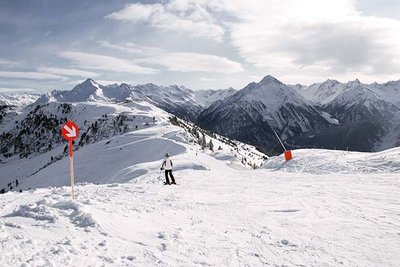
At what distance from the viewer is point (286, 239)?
1054cm

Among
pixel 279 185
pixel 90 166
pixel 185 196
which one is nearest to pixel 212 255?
pixel 185 196

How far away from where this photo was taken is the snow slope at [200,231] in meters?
8.71

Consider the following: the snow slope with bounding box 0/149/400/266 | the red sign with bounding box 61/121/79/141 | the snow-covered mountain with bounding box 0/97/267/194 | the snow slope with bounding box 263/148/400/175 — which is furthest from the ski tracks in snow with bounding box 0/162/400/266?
the snow-covered mountain with bounding box 0/97/267/194

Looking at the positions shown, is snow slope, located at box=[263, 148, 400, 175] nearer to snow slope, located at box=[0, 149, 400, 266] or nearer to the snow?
the snow

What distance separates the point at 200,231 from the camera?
1132 centimetres

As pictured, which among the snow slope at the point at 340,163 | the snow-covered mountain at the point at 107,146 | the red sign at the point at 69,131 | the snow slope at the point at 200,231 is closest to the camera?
the snow slope at the point at 200,231

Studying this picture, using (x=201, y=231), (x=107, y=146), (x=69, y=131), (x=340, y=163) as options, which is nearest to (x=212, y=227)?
(x=201, y=231)

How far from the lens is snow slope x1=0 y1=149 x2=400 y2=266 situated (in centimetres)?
871

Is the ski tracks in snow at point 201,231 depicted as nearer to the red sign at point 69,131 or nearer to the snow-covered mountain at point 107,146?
the red sign at point 69,131

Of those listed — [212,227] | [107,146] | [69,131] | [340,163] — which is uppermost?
[69,131]

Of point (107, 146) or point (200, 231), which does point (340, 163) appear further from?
point (107, 146)

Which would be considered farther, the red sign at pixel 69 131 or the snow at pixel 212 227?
the red sign at pixel 69 131

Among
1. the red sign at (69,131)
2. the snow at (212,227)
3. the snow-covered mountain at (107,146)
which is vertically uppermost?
the red sign at (69,131)

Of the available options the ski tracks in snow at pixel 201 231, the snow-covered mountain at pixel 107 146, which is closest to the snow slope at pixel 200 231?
the ski tracks in snow at pixel 201 231
